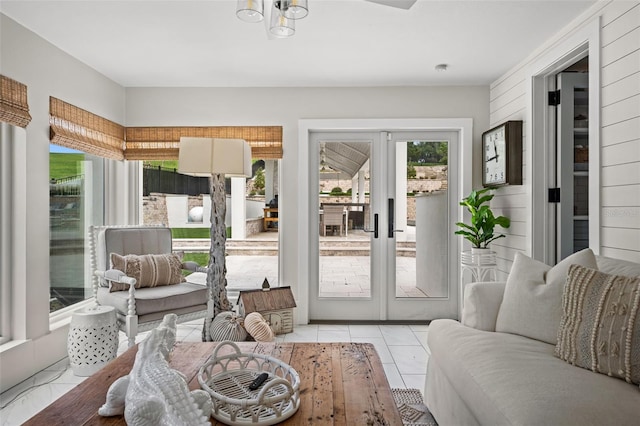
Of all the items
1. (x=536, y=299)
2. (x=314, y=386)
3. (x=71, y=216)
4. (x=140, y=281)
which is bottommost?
(x=314, y=386)

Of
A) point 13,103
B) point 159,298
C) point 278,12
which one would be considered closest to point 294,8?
point 278,12

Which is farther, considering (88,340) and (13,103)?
(88,340)

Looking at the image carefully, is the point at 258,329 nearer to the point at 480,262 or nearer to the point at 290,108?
the point at 480,262

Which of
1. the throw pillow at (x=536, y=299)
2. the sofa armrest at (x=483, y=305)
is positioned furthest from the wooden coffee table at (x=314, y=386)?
the throw pillow at (x=536, y=299)

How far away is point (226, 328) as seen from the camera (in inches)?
132

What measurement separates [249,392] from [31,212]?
2.39 meters

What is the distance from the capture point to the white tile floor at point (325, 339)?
250cm

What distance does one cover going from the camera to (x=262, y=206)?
446 centimetres

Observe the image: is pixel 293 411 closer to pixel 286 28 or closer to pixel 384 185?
pixel 286 28

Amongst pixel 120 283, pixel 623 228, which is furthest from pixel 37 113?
pixel 623 228

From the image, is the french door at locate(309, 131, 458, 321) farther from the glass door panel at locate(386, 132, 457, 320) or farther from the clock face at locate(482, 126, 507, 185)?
the clock face at locate(482, 126, 507, 185)

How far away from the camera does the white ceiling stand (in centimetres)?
264

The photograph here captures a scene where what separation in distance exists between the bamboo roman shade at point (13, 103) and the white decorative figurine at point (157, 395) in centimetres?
223

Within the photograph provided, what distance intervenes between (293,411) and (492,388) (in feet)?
2.63
